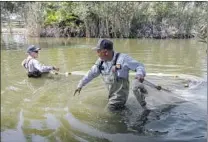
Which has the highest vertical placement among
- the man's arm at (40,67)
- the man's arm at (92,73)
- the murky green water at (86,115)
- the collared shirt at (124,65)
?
the collared shirt at (124,65)

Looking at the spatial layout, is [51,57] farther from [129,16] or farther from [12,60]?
[129,16]

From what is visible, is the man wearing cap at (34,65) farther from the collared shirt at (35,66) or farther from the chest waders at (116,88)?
the chest waders at (116,88)

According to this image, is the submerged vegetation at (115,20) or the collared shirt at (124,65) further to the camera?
the submerged vegetation at (115,20)

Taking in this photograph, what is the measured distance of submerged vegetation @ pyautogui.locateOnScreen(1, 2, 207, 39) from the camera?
26.7 meters

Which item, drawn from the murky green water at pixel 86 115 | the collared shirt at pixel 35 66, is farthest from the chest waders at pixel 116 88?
the collared shirt at pixel 35 66

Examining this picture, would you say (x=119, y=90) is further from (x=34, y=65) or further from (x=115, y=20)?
(x=115, y=20)

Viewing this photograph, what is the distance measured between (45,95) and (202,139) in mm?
3783

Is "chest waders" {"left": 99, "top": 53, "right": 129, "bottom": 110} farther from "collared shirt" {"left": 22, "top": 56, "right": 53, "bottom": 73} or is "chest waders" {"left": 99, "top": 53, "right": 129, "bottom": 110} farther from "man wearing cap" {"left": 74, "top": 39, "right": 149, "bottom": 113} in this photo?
"collared shirt" {"left": 22, "top": 56, "right": 53, "bottom": 73}

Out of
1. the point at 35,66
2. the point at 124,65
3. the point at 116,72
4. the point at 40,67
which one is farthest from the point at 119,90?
the point at 35,66

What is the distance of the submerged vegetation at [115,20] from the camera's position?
26.7 m

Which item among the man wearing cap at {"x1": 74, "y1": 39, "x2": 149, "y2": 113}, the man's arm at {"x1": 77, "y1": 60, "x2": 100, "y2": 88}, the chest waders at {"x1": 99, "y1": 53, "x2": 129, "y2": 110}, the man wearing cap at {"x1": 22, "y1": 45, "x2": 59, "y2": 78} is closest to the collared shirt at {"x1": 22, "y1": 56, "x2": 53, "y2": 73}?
the man wearing cap at {"x1": 22, "y1": 45, "x2": 59, "y2": 78}

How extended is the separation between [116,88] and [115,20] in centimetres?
2308

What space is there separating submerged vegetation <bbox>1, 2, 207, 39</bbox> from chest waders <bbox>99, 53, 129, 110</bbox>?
20871mm

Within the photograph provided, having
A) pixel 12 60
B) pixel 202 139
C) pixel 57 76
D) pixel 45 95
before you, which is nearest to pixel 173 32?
pixel 12 60
